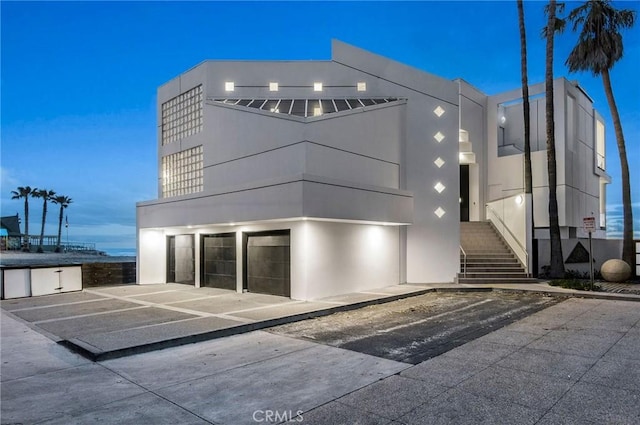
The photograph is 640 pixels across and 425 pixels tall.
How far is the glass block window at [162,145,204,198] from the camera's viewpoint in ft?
59.6

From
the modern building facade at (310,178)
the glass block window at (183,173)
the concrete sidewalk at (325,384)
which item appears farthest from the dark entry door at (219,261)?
the concrete sidewalk at (325,384)

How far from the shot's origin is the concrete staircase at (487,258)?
16.3 m

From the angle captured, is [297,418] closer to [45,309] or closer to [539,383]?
[539,383]

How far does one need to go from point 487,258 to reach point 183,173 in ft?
47.3

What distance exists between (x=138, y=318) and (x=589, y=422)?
9.27 metres

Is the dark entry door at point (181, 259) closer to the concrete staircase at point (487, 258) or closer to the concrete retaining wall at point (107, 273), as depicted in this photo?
the concrete retaining wall at point (107, 273)

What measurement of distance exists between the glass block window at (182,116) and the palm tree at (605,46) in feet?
59.2

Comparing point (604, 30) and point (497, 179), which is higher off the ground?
point (604, 30)

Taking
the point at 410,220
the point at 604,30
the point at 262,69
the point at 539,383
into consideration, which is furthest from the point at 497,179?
the point at 539,383

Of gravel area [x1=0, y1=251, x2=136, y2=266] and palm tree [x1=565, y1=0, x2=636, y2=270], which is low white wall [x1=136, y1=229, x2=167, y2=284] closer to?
gravel area [x1=0, y1=251, x2=136, y2=266]

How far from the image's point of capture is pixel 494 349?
7.03 m

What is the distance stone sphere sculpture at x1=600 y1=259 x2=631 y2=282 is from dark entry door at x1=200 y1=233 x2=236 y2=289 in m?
15.5

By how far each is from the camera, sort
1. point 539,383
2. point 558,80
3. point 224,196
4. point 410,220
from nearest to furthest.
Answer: point 539,383
point 224,196
point 410,220
point 558,80

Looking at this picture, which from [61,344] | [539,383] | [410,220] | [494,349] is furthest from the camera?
[410,220]
